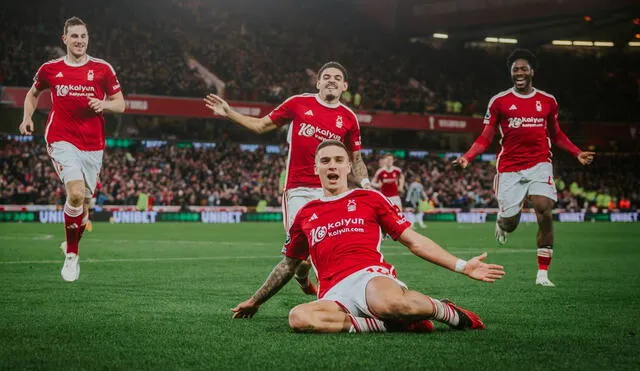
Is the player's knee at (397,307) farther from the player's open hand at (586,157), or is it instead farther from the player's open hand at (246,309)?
the player's open hand at (586,157)

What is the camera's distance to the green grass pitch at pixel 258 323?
5.26 meters

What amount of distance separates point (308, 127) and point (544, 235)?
3891 millimetres

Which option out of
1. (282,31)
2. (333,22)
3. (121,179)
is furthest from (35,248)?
(333,22)

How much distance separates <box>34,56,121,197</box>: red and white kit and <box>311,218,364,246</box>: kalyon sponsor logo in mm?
4642

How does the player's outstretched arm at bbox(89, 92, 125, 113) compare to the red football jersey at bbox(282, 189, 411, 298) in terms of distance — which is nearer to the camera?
the red football jersey at bbox(282, 189, 411, 298)

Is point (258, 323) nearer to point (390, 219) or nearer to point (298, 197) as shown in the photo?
point (390, 219)

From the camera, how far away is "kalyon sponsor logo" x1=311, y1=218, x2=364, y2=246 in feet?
21.8

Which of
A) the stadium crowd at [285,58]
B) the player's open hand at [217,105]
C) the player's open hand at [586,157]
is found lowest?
the player's open hand at [586,157]

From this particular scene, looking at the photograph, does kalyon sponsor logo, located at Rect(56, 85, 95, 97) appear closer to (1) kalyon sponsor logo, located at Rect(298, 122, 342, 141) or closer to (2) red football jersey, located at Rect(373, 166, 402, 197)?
(1) kalyon sponsor logo, located at Rect(298, 122, 342, 141)

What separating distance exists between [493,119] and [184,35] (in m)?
37.4

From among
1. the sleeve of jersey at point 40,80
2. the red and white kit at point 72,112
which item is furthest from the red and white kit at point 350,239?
the sleeve of jersey at point 40,80

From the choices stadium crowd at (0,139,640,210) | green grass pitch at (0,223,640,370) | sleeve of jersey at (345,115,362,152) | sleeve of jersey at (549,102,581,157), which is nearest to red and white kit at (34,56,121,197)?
green grass pitch at (0,223,640,370)

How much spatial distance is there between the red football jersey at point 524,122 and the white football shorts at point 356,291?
221 inches

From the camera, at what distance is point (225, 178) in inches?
1736
